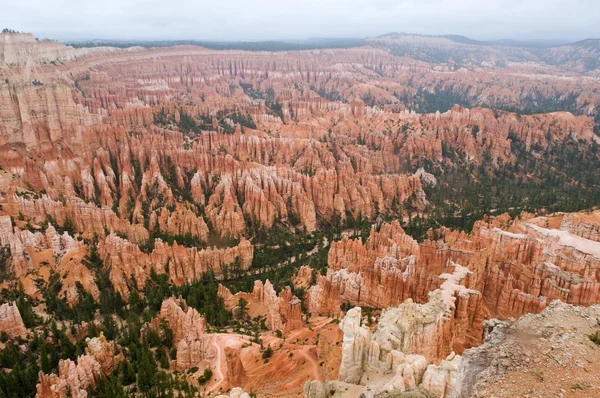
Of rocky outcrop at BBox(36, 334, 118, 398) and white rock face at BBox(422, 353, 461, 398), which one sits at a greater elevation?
white rock face at BBox(422, 353, 461, 398)

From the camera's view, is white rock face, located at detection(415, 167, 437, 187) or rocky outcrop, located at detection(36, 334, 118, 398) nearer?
rocky outcrop, located at detection(36, 334, 118, 398)

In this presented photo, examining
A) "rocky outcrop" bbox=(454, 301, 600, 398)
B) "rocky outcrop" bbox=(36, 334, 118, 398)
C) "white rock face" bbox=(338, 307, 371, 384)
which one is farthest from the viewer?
"rocky outcrop" bbox=(36, 334, 118, 398)

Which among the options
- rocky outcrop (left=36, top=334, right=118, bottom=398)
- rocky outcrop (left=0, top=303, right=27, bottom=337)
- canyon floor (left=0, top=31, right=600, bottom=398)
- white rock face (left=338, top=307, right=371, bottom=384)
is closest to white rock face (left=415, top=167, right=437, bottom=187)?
canyon floor (left=0, top=31, right=600, bottom=398)

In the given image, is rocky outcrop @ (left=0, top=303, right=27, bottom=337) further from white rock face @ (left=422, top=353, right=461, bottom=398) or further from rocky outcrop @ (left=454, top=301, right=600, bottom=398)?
rocky outcrop @ (left=454, top=301, right=600, bottom=398)

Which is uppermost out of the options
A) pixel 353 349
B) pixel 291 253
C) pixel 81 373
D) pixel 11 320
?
pixel 353 349

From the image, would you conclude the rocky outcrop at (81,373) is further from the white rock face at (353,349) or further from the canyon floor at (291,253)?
the white rock face at (353,349)

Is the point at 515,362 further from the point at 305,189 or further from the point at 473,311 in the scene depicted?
the point at 305,189

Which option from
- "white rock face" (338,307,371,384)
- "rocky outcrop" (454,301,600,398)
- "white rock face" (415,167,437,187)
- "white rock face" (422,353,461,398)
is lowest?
"white rock face" (415,167,437,187)

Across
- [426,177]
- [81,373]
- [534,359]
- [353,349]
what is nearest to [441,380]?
[534,359]

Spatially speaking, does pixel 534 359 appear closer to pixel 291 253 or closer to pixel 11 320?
pixel 11 320

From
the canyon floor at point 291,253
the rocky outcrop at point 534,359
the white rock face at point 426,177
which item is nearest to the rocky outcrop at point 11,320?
the canyon floor at point 291,253

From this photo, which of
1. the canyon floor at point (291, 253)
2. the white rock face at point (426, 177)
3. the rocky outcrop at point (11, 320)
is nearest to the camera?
the canyon floor at point (291, 253)
